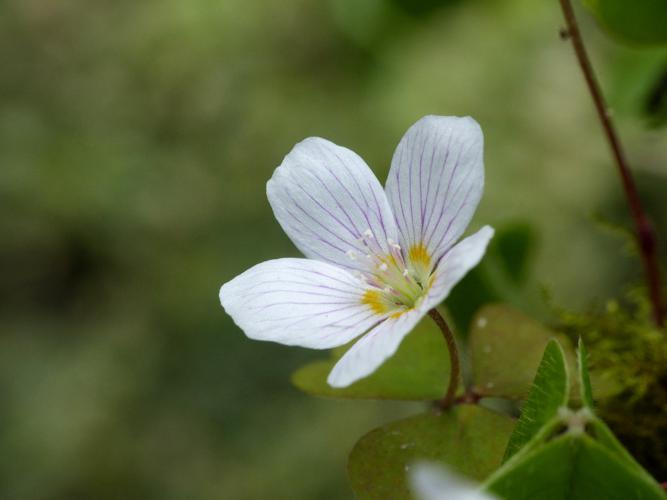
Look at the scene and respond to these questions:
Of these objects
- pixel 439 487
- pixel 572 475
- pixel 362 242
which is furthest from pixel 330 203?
pixel 439 487

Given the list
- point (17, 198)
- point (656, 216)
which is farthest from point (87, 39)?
point (656, 216)

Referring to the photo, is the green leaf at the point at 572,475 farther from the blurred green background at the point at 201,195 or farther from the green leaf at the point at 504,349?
the blurred green background at the point at 201,195

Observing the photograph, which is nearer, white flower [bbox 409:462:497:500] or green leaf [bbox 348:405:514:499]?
white flower [bbox 409:462:497:500]

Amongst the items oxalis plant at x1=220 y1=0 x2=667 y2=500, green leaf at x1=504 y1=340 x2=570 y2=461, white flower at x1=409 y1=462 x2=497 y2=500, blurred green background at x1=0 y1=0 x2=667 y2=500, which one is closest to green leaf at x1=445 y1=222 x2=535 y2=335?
oxalis plant at x1=220 y1=0 x2=667 y2=500

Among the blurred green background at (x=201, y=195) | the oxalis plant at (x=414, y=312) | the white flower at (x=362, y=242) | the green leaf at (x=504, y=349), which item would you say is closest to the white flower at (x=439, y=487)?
the oxalis plant at (x=414, y=312)

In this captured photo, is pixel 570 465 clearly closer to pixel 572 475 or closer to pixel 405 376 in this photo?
pixel 572 475

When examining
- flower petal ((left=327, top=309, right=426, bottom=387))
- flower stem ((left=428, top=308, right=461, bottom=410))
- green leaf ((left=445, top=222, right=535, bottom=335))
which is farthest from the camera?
green leaf ((left=445, top=222, right=535, bottom=335))

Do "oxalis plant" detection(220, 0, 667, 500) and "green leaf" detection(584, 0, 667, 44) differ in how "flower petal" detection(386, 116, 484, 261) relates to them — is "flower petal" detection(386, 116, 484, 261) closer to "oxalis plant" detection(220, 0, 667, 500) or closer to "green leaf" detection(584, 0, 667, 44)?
"oxalis plant" detection(220, 0, 667, 500)

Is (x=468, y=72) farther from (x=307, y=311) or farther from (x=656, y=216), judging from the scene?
(x=307, y=311)
